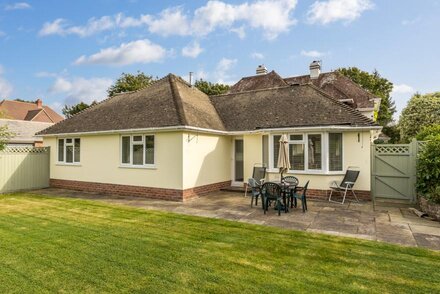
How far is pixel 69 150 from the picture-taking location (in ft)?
52.0

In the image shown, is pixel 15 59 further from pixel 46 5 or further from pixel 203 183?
pixel 203 183

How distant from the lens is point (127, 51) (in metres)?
21.6

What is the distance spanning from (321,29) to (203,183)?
32.4 ft

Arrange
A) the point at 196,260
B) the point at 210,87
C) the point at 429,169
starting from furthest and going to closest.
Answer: the point at 210,87
the point at 429,169
the point at 196,260

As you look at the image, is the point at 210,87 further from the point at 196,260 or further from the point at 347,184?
the point at 196,260

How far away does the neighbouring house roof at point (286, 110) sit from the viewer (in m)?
12.7

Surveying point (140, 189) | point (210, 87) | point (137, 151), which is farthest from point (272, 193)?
point (210, 87)

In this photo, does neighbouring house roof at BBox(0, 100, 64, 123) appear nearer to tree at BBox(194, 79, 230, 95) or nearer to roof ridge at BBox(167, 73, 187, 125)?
tree at BBox(194, 79, 230, 95)

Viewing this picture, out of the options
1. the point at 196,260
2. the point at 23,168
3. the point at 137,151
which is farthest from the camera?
the point at 23,168

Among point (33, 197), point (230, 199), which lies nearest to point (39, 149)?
point (33, 197)

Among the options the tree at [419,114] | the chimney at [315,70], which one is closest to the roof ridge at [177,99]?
the chimney at [315,70]

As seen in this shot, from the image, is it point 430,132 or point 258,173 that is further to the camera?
point 258,173

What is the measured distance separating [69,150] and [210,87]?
3024 cm

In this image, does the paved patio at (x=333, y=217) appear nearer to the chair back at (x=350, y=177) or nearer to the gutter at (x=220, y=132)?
the chair back at (x=350, y=177)
